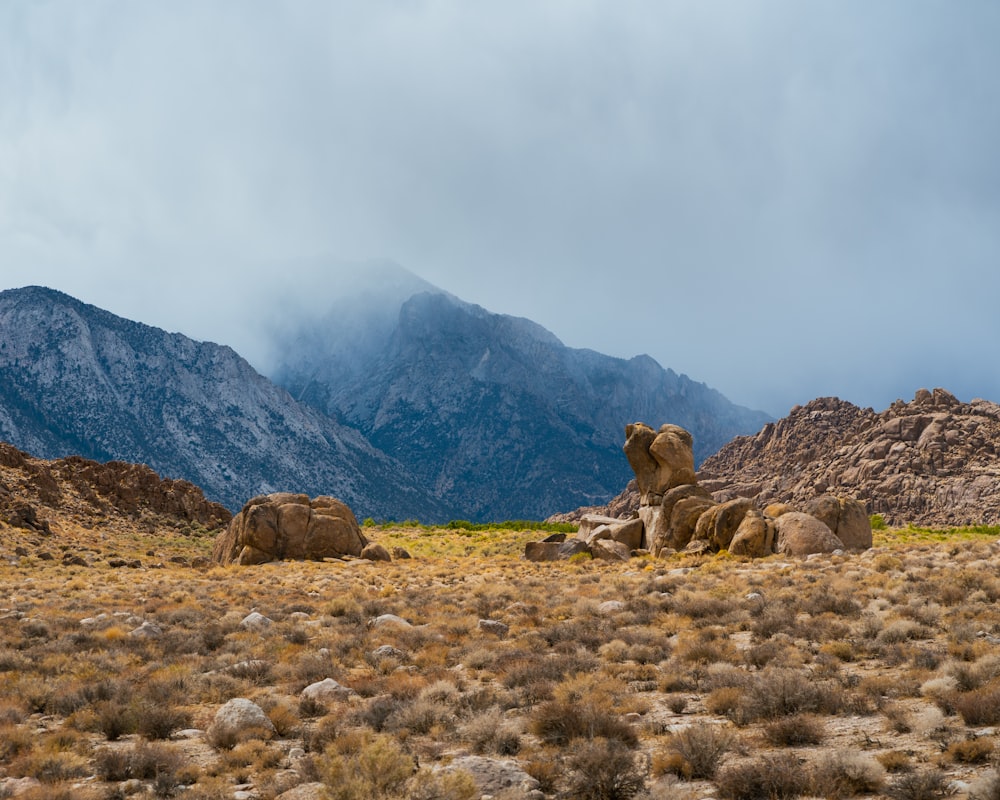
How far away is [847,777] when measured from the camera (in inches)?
287

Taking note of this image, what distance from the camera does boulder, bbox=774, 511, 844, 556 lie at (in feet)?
98.6

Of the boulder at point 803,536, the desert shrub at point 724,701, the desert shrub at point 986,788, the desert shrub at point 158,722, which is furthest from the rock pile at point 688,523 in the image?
the desert shrub at point 158,722

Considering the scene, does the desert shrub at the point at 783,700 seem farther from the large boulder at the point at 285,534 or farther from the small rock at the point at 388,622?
the large boulder at the point at 285,534

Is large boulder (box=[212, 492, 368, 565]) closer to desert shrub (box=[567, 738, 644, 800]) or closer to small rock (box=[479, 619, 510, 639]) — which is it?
small rock (box=[479, 619, 510, 639])

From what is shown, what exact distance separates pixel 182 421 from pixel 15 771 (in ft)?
497

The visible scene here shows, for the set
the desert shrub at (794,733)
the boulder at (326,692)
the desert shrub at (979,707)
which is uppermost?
the desert shrub at (979,707)

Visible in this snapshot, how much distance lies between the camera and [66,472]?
61.5m

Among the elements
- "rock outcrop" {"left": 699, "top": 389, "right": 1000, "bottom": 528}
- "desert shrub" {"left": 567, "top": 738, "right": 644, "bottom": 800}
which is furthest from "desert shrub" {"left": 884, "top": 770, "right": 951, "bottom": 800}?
"rock outcrop" {"left": 699, "top": 389, "right": 1000, "bottom": 528}

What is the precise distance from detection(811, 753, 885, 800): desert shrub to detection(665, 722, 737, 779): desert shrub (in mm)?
1054

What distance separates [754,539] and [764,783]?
25671 millimetres

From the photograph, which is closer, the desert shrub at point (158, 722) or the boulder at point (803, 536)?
the desert shrub at point (158, 722)

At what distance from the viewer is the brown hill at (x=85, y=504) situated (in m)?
45.4

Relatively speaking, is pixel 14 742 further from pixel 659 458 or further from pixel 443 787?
pixel 659 458

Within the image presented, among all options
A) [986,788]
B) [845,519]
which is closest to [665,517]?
[845,519]
